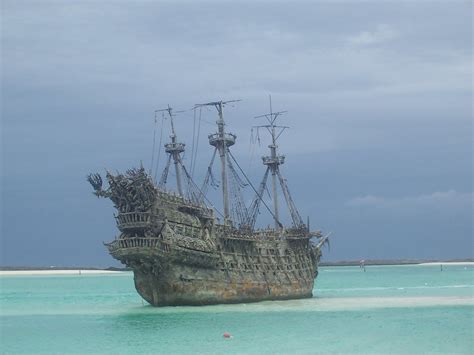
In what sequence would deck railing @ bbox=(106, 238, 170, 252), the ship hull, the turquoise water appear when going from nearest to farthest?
the turquoise water, deck railing @ bbox=(106, 238, 170, 252), the ship hull

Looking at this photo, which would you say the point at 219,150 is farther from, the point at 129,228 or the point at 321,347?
the point at 321,347

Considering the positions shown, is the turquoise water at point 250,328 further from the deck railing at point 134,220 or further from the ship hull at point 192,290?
the deck railing at point 134,220

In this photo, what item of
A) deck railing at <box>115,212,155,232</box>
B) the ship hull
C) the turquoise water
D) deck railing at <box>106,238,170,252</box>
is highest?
deck railing at <box>115,212,155,232</box>

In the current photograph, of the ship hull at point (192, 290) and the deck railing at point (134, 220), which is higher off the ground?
the deck railing at point (134, 220)

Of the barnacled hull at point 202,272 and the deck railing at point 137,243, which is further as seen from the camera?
the barnacled hull at point 202,272

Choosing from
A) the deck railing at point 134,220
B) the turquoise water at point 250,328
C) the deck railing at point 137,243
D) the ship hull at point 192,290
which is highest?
the deck railing at point 134,220

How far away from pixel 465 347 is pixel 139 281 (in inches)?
806

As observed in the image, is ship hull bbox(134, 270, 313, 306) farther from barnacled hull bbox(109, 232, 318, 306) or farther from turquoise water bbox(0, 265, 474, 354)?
turquoise water bbox(0, 265, 474, 354)

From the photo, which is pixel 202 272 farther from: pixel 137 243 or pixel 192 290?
pixel 137 243

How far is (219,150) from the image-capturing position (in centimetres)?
4928

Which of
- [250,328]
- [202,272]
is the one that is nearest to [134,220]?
[202,272]

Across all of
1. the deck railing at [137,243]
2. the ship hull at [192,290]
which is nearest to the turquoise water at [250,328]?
the ship hull at [192,290]

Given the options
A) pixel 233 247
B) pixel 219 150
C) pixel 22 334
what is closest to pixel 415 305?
pixel 233 247

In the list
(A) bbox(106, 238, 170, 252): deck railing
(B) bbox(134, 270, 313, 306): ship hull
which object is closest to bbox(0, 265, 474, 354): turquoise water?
(B) bbox(134, 270, 313, 306): ship hull
